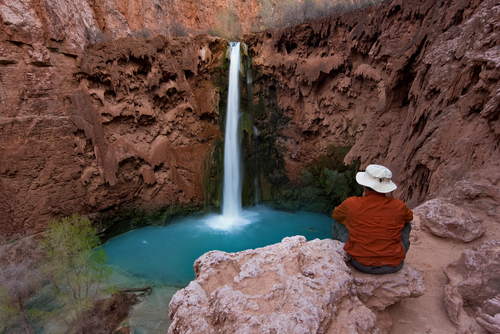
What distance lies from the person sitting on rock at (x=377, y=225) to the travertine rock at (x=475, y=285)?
1.50 feet

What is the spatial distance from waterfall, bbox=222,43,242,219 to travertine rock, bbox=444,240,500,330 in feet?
35.2

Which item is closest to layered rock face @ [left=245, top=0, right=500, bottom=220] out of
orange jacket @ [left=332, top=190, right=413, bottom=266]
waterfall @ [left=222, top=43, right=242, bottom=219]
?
waterfall @ [left=222, top=43, right=242, bottom=219]

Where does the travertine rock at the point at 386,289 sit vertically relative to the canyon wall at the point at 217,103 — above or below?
below

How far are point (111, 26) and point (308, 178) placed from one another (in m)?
A: 11.9

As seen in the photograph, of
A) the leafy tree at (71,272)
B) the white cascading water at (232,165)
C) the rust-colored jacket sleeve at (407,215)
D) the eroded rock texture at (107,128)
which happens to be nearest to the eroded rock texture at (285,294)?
the rust-colored jacket sleeve at (407,215)

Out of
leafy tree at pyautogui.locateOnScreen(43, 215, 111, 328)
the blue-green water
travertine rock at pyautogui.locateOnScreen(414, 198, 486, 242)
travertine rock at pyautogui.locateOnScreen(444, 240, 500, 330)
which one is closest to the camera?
travertine rock at pyautogui.locateOnScreen(444, 240, 500, 330)

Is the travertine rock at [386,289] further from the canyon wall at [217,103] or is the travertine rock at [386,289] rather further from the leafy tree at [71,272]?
the leafy tree at [71,272]

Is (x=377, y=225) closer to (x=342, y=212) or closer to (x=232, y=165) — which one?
(x=342, y=212)

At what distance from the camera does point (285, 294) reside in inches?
77.4

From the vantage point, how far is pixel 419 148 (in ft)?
17.1

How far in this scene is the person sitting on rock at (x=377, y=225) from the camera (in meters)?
2.17

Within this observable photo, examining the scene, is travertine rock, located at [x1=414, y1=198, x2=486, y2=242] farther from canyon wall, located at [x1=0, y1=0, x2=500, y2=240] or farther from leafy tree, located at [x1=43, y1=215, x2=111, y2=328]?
leafy tree, located at [x1=43, y1=215, x2=111, y2=328]

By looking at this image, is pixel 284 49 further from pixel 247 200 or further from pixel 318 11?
pixel 247 200

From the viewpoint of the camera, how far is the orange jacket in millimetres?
2170
